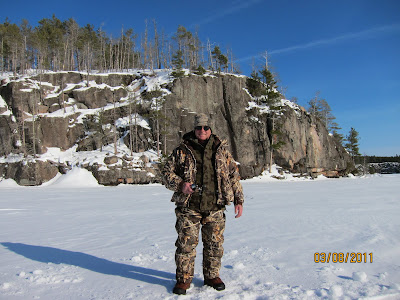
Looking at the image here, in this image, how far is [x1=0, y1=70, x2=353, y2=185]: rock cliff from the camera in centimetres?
2727

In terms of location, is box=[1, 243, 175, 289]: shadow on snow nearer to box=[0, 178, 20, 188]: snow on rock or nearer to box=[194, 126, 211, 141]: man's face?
box=[194, 126, 211, 141]: man's face

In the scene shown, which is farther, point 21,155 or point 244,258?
point 21,155

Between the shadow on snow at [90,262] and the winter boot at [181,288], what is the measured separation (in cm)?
18

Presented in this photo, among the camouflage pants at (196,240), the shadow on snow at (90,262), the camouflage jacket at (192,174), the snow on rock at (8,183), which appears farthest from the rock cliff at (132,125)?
the camouflage pants at (196,240)

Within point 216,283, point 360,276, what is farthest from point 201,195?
point 360,276

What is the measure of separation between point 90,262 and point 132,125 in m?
29.0

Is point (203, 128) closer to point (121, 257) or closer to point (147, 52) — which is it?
point (121, 257)

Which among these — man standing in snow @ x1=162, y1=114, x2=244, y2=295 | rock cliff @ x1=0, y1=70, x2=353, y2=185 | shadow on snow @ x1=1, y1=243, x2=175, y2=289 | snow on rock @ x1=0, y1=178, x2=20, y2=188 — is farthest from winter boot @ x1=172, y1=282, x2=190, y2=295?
snow on rock @ x1=0, y1=178, x2=20, y2=188

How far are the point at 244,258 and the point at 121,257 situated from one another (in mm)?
1747

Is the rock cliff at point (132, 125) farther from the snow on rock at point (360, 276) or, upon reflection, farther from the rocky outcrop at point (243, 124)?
the snow on rock at point (360, 276)

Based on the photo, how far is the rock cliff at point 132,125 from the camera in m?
27.3

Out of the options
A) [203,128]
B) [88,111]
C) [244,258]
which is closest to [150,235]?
[244,258]

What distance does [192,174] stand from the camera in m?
2.87

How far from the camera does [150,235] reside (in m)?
4.99
